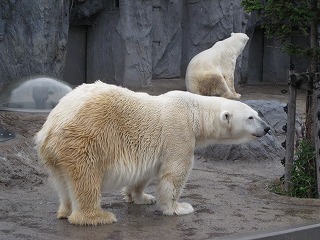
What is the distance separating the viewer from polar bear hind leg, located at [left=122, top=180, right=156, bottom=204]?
616 centimetres

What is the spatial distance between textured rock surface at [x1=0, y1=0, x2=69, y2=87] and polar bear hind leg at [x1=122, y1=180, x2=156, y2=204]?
7240mm

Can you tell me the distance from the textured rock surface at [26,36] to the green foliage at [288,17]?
6802 millimetres

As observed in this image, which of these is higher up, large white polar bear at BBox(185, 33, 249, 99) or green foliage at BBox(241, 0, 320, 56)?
green foliage at BBox(241, 0, 320, 56)

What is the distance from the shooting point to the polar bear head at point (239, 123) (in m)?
5.97

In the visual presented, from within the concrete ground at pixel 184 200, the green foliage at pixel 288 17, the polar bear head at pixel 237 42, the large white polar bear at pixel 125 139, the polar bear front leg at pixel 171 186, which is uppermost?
the green foliage at pixel 288 17

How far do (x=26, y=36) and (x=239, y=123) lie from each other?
808 cm

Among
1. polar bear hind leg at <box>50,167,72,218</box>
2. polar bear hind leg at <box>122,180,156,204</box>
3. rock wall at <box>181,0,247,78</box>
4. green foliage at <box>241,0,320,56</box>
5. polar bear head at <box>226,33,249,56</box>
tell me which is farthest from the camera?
rock wall at <box>181,0,247,78</box>

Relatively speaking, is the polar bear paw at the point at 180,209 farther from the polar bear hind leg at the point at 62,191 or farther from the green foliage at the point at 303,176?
the green foliage at the point at 303,176

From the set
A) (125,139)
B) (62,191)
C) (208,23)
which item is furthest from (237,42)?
(62,191)

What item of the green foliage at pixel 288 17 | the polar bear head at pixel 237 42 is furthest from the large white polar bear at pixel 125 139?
the polar bear head at pixel 237 42

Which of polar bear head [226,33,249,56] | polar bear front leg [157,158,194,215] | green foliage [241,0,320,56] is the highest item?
green foliage [241,0,320,56]

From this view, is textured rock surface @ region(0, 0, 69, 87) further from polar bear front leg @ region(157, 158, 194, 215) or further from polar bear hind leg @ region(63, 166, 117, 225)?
polar bear hind leg @ region(63, 166, 117, 225)

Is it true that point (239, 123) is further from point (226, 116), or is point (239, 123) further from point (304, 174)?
point (304, 174)

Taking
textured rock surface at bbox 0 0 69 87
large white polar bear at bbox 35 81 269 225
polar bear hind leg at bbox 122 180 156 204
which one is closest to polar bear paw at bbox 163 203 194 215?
large white polar bear at bbox 35 81 269 225
